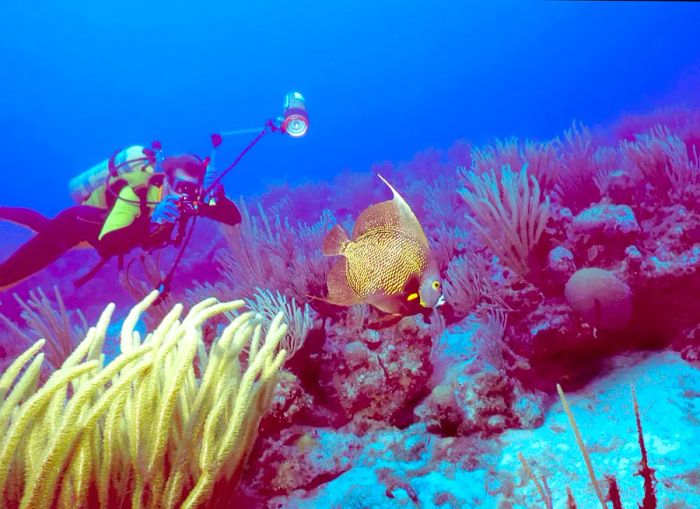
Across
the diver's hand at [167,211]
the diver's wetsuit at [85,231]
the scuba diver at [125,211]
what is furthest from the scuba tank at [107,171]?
the diver's hand at [167,211]

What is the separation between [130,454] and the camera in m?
1.62

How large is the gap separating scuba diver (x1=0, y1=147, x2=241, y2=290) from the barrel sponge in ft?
10.8

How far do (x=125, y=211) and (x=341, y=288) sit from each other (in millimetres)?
2845

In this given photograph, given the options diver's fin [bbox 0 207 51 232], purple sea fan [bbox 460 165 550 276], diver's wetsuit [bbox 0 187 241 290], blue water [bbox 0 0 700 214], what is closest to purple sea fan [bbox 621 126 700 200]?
purple sea fan [bbox 460 165 550 276]

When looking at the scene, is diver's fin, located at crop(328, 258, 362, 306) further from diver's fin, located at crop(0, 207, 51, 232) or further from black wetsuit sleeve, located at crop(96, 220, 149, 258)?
diver's fin, located at crop(0, 207, 51, 232)

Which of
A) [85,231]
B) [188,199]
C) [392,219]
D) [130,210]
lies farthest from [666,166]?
[85,231]

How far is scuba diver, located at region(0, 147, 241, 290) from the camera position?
13.0 feet

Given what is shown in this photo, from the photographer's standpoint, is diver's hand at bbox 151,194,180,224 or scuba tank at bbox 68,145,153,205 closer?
diver's hand at bbox 151,194,180,224

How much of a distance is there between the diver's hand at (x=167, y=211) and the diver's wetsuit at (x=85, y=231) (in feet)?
0.34

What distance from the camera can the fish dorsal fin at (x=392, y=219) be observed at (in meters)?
2.19

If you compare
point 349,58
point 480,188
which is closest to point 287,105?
point 480,188

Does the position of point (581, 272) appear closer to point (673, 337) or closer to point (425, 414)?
point (673, 337)

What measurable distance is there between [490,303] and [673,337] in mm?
1480

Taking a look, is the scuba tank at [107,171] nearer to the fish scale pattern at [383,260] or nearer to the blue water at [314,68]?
the fish scale pattern at [383,260]
